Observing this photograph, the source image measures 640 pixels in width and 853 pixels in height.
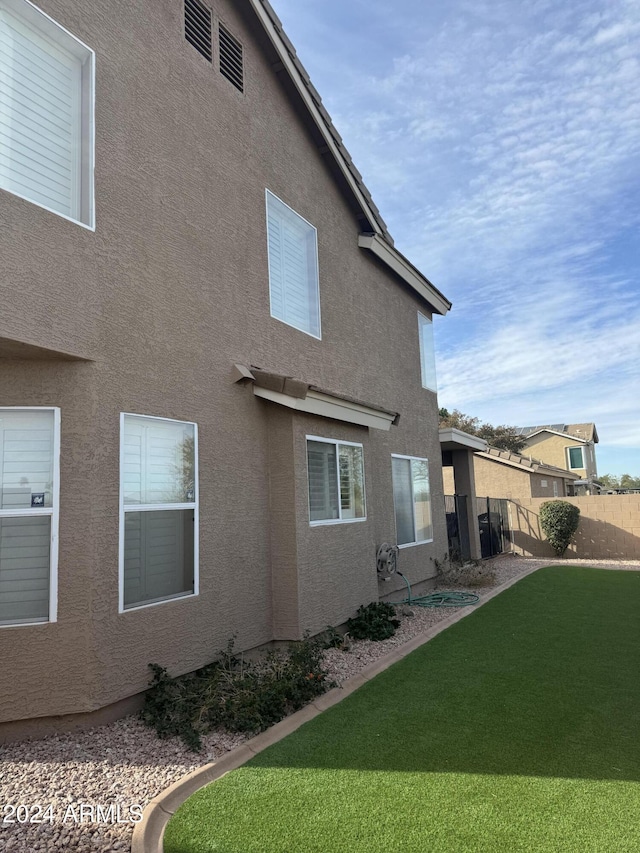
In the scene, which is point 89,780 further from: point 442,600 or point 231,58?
point 231,58

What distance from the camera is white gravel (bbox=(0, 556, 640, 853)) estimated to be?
374 centimetres

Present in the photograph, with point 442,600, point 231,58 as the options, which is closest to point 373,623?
point 442,600

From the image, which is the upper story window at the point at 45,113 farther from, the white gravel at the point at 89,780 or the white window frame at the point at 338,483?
the white gravel at the point at 89,780

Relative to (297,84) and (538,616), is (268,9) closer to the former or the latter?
(297,84)

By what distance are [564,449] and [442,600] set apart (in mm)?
34979

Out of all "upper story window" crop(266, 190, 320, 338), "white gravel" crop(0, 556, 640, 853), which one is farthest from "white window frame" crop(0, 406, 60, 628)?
"upper story window" crop(266, 190, 320, 338)

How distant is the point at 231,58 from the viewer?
27.7 ft

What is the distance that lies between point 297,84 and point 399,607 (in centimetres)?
977

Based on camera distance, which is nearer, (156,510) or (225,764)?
(225,764)

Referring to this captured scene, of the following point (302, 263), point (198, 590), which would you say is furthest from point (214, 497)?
point (302, 263)

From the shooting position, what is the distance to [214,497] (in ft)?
22.8

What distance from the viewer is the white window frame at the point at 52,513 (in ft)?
16.7

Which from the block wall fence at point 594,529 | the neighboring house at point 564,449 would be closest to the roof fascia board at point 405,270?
the block wall fence at point 594,529

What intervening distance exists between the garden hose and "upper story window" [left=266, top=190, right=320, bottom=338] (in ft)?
18.4
